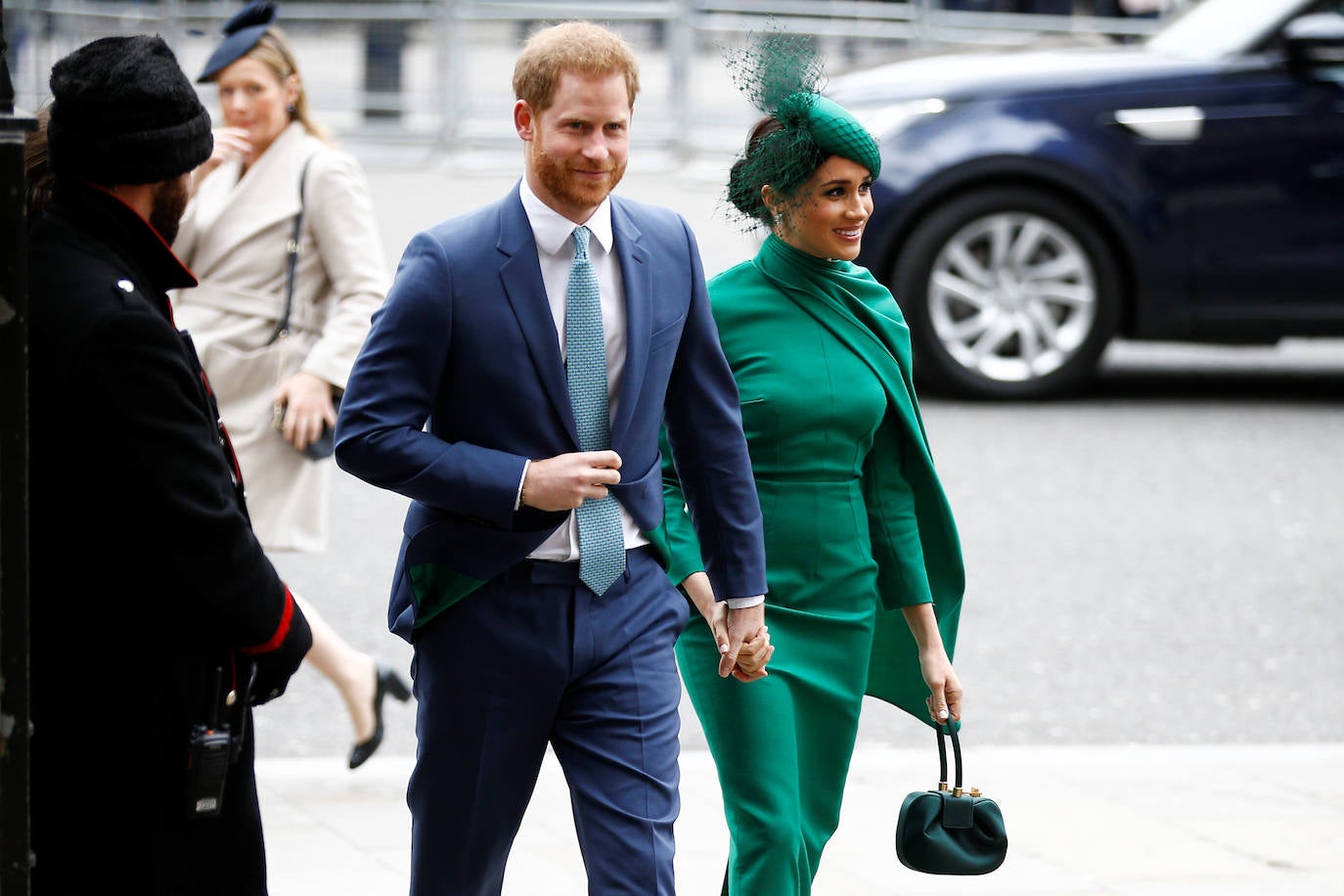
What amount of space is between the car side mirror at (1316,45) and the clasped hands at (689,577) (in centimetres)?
670

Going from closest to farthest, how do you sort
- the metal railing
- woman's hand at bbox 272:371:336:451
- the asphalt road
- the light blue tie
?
1. the light blue tie
2. woman's hand at bbox 272:371:336:451
3. the asphalt road
4. the metal railing

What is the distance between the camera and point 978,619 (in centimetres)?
666

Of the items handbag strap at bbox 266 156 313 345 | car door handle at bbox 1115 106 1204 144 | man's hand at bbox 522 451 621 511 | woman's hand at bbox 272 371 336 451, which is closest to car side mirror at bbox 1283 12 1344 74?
car door handle at bbox 1115 106 1204 144

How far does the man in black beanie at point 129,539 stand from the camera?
8.64 ft

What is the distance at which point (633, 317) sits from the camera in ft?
10.4

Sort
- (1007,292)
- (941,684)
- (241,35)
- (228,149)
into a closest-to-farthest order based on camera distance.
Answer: (941,684) < (228,149) < (241,35) < (1007,292)

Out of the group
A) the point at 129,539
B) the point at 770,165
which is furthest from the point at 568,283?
the point at 129,539

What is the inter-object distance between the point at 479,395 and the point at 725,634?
1.95 feet

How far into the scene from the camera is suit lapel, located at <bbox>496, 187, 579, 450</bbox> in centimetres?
311

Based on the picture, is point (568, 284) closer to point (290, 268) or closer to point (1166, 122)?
point (290, 268)

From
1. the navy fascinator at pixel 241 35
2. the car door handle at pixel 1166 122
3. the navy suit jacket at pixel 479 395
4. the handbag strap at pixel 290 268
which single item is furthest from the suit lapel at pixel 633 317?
the car door handle at pixel 1166 122

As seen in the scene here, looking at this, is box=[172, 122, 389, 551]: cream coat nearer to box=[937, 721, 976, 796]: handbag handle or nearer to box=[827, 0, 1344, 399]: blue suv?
box=[937, 721, 976, 796]: handbag handle

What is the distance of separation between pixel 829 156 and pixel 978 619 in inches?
132

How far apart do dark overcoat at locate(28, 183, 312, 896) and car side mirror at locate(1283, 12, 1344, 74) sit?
749 centimetres
